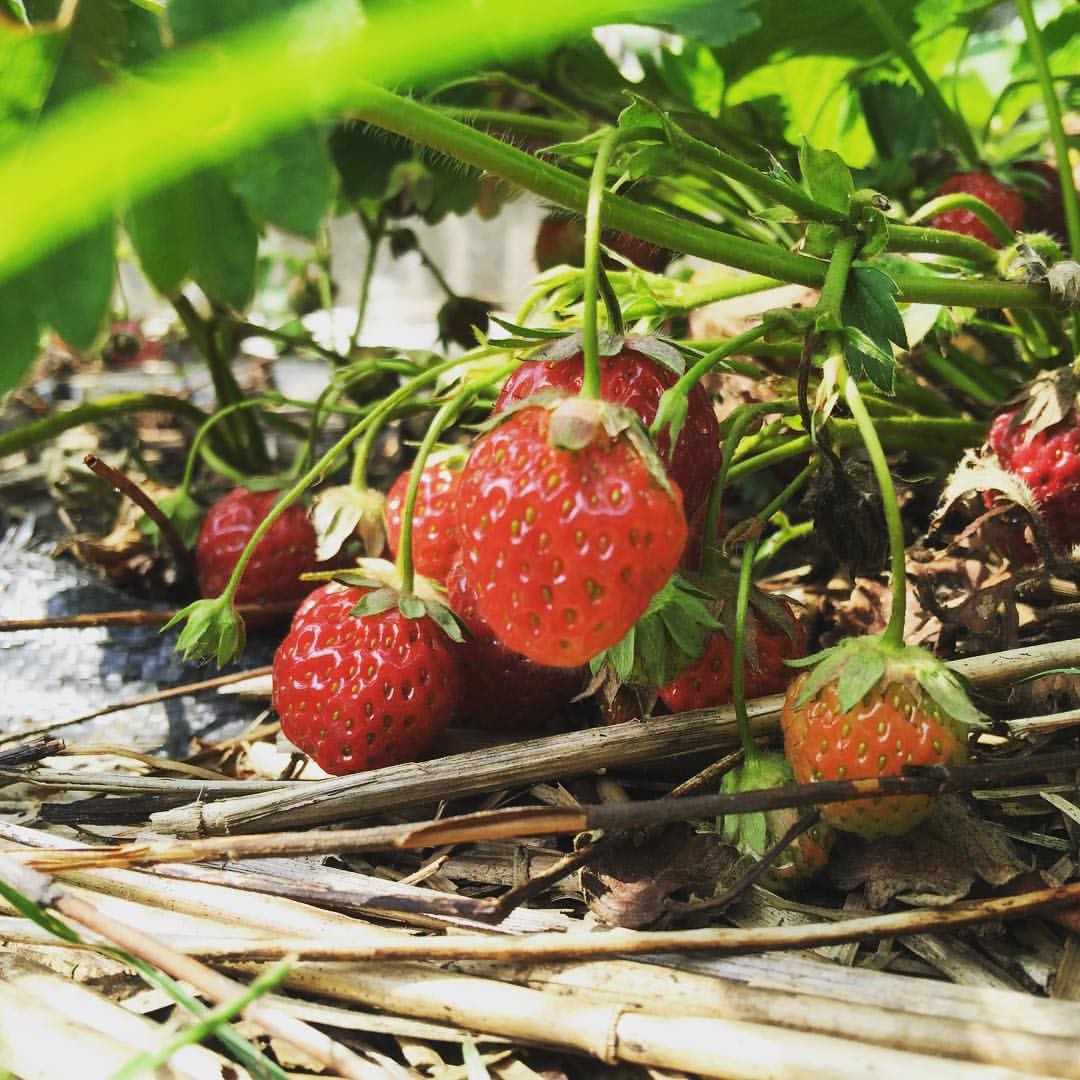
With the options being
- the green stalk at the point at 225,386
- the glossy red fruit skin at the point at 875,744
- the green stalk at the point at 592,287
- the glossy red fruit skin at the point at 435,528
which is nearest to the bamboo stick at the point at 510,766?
the glossy red fruit skin at the point at 875,744

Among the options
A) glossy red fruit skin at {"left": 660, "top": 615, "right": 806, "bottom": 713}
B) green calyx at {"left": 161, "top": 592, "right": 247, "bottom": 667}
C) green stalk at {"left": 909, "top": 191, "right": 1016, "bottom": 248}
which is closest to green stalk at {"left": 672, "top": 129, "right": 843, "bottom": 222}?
green stalk at {"left": 909, "top": 191, "right": 1016, "bottom": 248}

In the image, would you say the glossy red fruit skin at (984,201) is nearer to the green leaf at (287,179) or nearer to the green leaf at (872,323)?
the green leaf at (872,323)

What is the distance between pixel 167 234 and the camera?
2.05ft

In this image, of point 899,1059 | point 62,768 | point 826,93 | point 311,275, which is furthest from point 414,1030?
point 311,275

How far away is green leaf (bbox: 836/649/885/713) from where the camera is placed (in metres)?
0.76

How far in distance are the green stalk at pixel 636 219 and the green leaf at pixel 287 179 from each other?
0.11m

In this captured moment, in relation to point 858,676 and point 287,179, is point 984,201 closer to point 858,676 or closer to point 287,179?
point 858,676

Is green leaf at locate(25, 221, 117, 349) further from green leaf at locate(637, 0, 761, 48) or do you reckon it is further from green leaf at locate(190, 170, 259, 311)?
green leaf at locate(637, 0, 761, 48)

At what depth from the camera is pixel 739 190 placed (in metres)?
1.43

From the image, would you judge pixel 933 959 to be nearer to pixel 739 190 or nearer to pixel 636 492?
pixel 636 492

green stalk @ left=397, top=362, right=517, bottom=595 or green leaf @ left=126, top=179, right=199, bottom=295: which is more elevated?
green leaf @ left=126, top=179, right=199, bottom=295

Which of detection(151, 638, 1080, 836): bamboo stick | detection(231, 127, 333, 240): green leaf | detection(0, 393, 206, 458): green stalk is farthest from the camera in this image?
detection(0, 393, 206, 458): green stalk

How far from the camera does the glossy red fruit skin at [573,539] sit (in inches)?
26.4

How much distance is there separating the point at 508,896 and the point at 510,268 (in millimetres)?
2444
